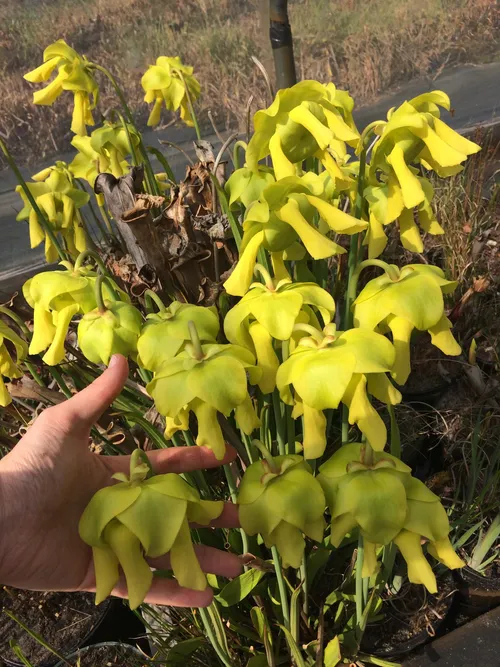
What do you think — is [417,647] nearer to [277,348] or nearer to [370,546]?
[370,546]

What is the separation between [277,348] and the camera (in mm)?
691

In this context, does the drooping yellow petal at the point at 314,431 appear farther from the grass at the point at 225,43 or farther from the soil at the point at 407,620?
the grass at the point at 225,43

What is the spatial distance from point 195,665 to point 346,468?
0.54 m

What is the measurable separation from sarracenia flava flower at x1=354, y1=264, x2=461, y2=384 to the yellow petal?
71 mm

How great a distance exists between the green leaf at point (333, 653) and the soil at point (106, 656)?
1.07ft

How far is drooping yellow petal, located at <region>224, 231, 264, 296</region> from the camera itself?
56 centimetres

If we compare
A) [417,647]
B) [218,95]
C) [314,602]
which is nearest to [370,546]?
[314,602]

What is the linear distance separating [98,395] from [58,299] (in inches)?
4.7

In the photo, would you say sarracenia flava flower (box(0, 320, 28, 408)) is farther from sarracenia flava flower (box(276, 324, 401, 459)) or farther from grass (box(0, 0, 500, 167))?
grass (box(0, 0, 500, 167))

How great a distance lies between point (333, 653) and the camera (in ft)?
2.52

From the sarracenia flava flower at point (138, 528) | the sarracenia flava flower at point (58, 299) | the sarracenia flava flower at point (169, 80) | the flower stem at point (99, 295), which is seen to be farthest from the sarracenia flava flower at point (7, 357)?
the sarracenia flava flower at point (169, 80)

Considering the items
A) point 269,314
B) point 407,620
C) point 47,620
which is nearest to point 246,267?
point 269,314

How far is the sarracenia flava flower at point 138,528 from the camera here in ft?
1.60

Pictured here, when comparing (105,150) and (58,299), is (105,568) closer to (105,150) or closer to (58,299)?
(58,299)
